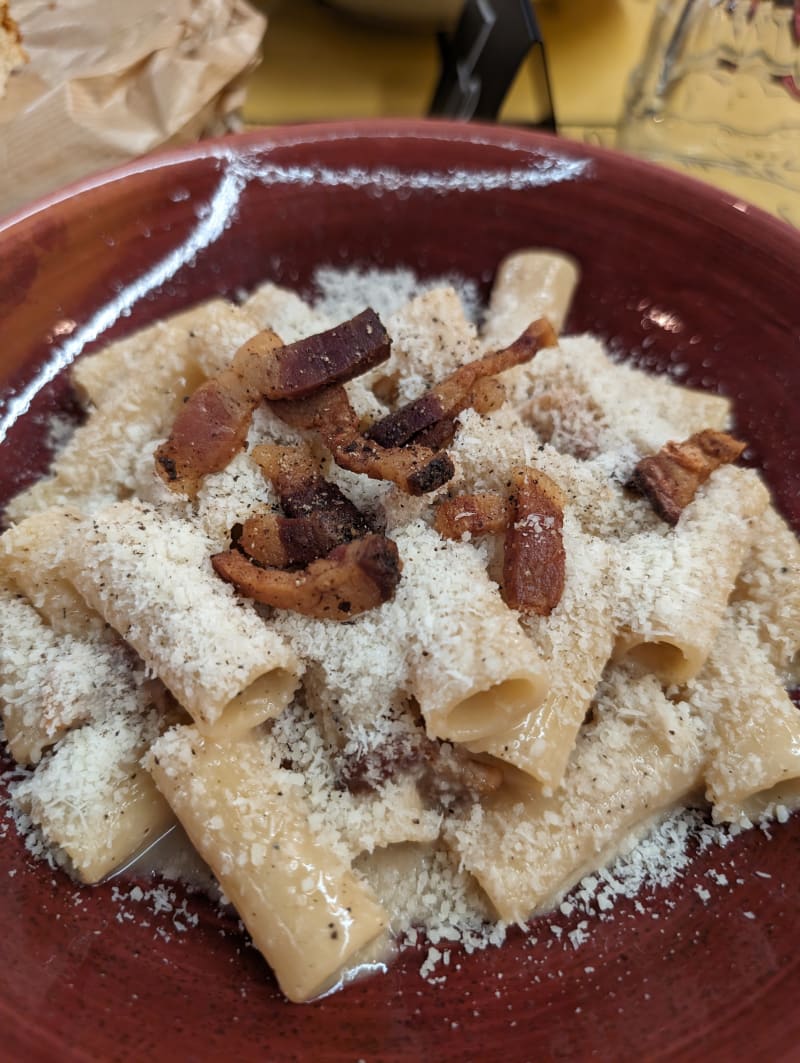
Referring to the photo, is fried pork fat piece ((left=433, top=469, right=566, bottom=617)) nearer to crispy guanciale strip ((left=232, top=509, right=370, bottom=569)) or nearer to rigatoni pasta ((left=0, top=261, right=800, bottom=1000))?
rigatoni pasta ((left=0, top=261, right=800, bottom=1000))

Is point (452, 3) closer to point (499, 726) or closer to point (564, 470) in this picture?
point (564, 470)

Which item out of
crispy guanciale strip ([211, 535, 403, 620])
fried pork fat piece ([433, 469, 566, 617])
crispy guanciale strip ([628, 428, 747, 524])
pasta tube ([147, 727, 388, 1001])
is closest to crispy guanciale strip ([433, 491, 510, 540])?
fried pork fat piece ([433, 469, 566, 617])

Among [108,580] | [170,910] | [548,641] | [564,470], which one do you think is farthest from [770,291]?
[170,910]

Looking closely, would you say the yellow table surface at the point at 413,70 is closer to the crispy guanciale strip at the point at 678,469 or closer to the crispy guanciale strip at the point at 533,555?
the crispy guanciale strip at the point at 678,469

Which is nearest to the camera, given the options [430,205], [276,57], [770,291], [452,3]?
[770,291]

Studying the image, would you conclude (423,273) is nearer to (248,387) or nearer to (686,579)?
(248,387)
